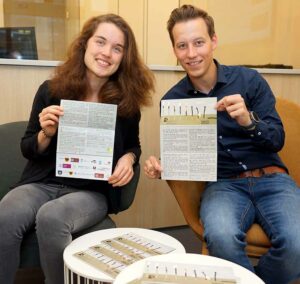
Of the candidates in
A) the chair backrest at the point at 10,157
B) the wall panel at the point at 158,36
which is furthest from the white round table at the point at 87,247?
the wall panel at the point at 158,36

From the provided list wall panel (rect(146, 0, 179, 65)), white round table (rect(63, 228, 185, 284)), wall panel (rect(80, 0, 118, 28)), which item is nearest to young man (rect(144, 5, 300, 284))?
white round table (rect(63, 228, 185, 284))

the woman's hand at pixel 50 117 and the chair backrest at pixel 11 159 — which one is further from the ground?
the woman's hand at pixel 50 117

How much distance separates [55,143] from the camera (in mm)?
1640

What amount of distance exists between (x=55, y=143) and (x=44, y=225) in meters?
0.44

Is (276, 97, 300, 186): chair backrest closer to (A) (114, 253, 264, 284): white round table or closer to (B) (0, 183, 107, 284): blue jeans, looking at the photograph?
(A) (114, 253, 264, 284): white round table

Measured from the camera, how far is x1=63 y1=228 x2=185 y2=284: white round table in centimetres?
111

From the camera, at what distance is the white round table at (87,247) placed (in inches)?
43.8

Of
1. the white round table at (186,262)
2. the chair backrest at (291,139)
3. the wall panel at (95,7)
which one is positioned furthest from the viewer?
the wall panel at (95,7)

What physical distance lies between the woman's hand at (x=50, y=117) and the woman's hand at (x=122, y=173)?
33cm

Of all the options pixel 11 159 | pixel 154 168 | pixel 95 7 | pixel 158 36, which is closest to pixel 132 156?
pixel 154 168

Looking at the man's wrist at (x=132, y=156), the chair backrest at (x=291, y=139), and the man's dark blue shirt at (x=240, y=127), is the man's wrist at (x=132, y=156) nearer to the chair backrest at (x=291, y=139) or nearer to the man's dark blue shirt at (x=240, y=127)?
the man's dark blue shirt at (x=240, y=127)

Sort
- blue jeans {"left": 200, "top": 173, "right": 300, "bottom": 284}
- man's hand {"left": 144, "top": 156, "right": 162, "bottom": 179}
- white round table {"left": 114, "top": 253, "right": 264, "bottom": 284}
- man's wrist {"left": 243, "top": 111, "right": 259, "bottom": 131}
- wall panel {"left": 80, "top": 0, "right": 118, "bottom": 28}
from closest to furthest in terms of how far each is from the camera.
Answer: white round table {"left": 114, "top": 253, "right": 264, "bottom": 284} → blue jeans {"left": 200, "top": 173, "right": 300, "bottom": 284} → man's wrist {"left": 243, "top": 111, "right": 259, "bottom": 131} → man's hand {"left": 144, "top": 156, "right": 162, "bottom": 179} → wall panel {"left": 80, "top": 0, "right": 118, "bottom": 28}

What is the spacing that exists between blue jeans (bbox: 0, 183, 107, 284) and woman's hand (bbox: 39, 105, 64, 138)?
0.95 ft

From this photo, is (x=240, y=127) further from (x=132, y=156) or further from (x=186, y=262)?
(x=186, y=262)
